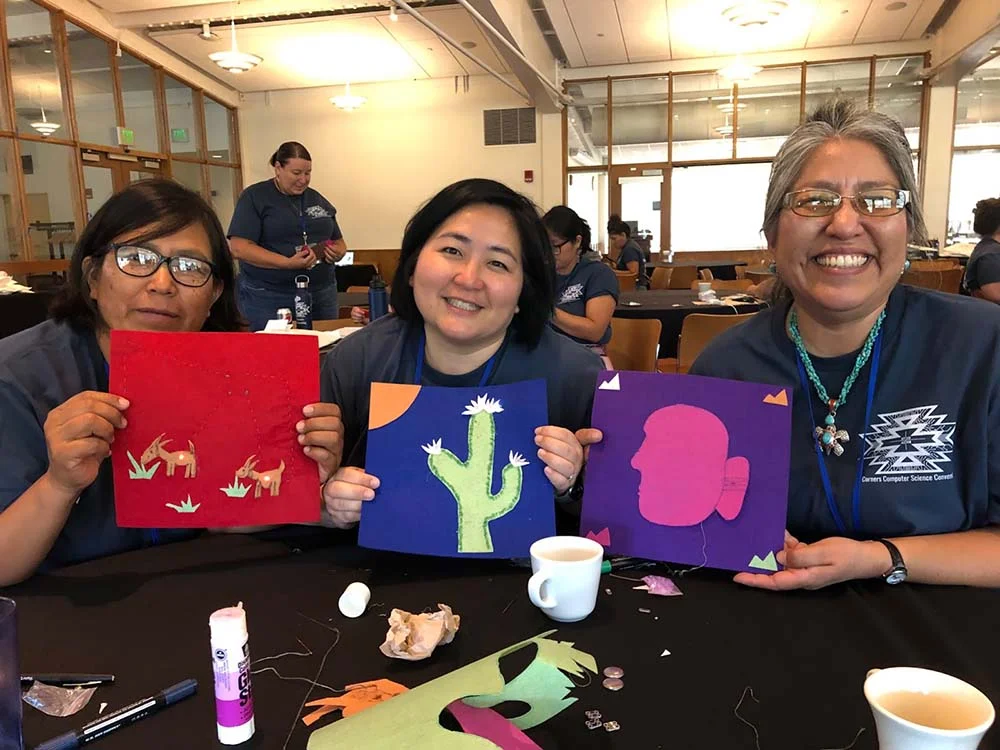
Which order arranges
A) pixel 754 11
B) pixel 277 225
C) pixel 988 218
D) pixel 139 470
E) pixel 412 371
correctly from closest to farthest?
pixel 139 470 < pixel 412 371 < pixel 277 225 < pixel 988 218 < pixel 754 11

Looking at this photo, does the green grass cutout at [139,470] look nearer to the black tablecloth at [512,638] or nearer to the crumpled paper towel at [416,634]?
the black tablecloth at [512,638]

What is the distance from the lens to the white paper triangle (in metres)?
1.26

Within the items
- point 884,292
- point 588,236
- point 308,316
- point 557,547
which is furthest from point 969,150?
point 557,547

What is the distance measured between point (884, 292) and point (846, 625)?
683mm

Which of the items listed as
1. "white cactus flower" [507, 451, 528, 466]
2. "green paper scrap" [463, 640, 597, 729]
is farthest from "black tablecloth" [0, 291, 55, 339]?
"green paper scrap" [463, 640, 597, 729]

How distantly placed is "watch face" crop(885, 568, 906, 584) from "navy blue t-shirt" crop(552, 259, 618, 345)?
302 centimetres

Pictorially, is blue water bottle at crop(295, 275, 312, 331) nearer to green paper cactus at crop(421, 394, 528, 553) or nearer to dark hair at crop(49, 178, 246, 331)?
dark hair at crop(49, 178, 246, 331)

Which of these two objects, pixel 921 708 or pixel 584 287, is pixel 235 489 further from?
pixel 584 287

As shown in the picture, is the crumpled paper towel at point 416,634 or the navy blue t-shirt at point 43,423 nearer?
the crumpled paper towel at point 416,634

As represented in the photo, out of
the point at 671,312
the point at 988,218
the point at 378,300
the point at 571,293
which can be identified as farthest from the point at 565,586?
the point at 988,218

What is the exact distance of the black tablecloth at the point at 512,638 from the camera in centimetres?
79

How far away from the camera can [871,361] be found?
1.35 meters

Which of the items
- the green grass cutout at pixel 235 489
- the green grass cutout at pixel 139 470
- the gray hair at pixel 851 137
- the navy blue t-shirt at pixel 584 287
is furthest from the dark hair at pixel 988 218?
the green grass cutout at pixel 139 470

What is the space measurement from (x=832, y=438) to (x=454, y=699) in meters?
0.92
